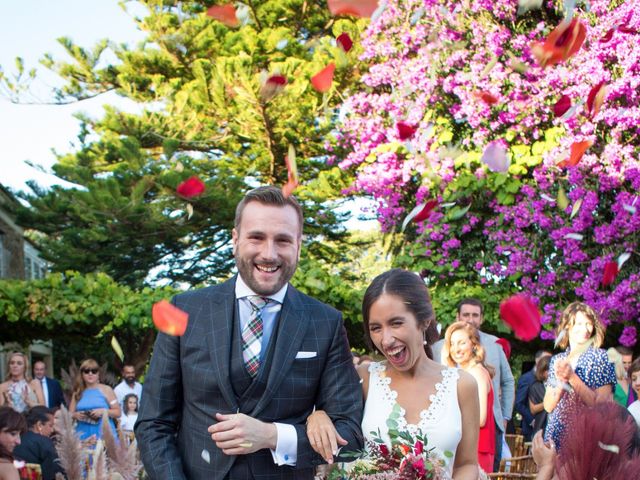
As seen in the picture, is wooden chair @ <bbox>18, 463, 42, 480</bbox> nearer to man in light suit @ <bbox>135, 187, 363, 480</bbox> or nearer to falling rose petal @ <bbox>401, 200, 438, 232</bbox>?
falling rose petal @ <bbox>401, 200, 438, 232</bbox>

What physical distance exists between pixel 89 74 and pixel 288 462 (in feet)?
53.4

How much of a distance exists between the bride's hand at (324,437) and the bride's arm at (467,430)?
25.2 inches

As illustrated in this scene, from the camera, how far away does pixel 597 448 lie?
1.23 m

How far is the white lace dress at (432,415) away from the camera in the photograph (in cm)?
275

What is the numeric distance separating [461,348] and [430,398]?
7.34ft

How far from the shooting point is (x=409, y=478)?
2.02m

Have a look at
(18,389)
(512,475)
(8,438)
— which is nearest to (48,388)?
(18,389)

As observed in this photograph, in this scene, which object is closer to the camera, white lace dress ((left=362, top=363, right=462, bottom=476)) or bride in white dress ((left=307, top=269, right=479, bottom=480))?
bride in white dress ((left=307, top=269, right=479, bottom=480))

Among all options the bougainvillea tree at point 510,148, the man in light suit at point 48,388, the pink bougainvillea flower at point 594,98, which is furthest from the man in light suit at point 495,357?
the man in light suit at point 48,388

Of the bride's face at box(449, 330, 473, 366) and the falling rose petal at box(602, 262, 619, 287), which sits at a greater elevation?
A: the falling rose petal at box(602, 262, 619, 287)

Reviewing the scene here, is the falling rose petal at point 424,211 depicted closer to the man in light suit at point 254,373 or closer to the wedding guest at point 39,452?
the man in light suit at point 254,373

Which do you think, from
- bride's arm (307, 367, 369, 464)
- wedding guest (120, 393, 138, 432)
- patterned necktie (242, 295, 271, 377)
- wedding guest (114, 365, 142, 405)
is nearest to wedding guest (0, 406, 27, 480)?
patterned necktie (242, 295, 271, 377)

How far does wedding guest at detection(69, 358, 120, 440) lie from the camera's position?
7.84 metres

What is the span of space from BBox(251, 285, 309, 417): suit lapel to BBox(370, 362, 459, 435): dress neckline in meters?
0.51
